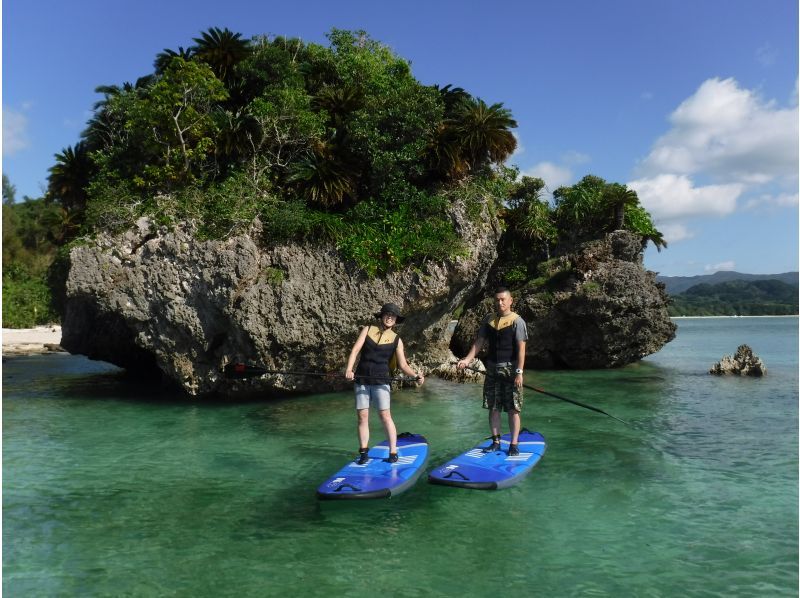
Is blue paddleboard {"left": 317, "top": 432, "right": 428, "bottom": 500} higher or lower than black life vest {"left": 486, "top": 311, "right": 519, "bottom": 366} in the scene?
lower

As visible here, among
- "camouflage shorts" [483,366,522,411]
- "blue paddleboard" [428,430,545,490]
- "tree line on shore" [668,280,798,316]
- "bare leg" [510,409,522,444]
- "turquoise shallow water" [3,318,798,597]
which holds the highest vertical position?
"tree line on shore" [668,280,798,316]

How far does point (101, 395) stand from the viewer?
655 inches

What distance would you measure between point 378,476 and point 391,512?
726 mm

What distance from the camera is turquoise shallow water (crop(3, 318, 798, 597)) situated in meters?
5.16

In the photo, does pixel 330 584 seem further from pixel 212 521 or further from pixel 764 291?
pixel 764 291

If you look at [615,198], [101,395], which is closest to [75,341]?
[101,395]

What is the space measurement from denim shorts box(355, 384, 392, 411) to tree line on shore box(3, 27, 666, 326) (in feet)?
23.4

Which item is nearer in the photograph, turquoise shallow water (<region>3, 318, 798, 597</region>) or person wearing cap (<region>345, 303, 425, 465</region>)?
turquoise shallow water (<region>3, 318, 798, 597</region>)

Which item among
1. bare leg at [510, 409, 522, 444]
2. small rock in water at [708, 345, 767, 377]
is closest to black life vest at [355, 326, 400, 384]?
bare leg at [510, 409, 522, 444]

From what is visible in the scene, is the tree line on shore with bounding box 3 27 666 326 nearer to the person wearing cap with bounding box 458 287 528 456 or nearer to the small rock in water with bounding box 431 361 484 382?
the small rock in water with bounding box 431 361 484 382

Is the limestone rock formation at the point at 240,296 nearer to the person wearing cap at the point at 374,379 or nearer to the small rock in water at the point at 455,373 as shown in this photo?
the small rock in water at the point at 455,373

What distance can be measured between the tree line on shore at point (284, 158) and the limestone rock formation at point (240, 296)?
47 centimetres

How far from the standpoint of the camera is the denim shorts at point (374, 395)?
7921mm

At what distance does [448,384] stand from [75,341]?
1357 centimetres
